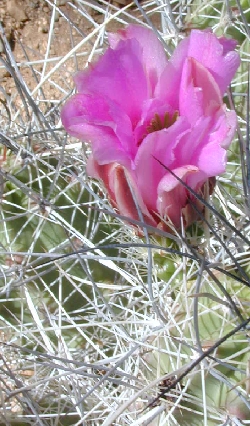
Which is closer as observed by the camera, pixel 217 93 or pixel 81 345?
pixel 217 93

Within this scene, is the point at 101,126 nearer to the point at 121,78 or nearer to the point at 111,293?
the point at 121,78

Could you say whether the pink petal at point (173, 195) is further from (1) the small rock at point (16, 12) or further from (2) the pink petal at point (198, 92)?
(1) the small rock at point (16, 12)

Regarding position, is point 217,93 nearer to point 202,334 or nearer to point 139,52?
point 139,52

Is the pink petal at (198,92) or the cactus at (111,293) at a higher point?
the pink petal at (198,92)

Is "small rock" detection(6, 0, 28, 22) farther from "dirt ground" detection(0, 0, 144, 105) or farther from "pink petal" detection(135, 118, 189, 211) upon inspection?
"pink petal" detection(135, 118, 189, 211)

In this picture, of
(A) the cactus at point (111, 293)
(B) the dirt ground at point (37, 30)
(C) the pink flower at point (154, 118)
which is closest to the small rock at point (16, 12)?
(B) the dirt ground at point (37, 30)

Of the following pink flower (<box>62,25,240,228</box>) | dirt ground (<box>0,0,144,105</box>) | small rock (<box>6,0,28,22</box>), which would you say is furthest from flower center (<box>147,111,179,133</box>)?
small rock (<box>6,0,28,22</box>)

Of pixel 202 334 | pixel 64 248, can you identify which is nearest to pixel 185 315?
pixel 202 334
